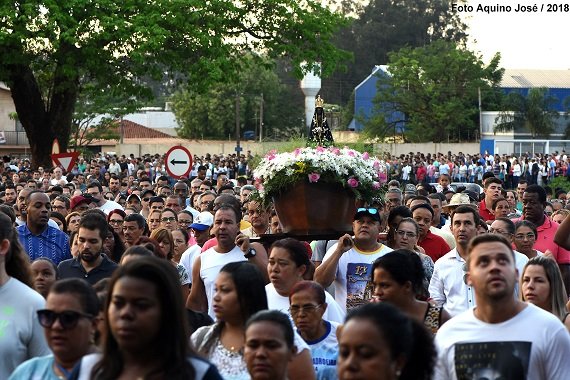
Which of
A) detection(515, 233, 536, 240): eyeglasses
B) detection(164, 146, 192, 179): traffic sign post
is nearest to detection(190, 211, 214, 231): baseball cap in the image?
detection(515, 233, 536, 240): eyeglasses

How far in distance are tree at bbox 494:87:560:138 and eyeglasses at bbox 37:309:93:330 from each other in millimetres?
68296

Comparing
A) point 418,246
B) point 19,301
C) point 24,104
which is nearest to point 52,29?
point 24,104

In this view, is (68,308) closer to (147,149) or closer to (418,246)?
(418,246)

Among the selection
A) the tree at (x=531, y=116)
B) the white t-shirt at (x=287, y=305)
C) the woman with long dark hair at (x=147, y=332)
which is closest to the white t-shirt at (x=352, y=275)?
the white t-shirt at (x=287, y=305)

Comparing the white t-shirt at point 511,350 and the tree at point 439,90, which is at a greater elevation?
the tree at point 439,90

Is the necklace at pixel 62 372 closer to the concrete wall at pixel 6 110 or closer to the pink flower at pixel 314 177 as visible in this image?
the pink flower at pixel 314 177

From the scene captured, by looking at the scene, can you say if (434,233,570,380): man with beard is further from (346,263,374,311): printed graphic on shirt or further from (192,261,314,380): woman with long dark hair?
(346,263,374,311): printed graphic on shirt

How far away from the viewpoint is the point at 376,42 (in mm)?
101750

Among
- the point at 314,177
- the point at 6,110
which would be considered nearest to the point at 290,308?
the point at 314,177

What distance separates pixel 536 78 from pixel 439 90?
15.6m

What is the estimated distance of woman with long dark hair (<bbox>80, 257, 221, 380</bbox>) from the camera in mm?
4570

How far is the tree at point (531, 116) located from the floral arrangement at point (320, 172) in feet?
208

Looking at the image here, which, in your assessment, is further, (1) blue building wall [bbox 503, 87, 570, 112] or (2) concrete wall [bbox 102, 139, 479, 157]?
(1) blue building wall [bbox 503, 87, 570, 112]

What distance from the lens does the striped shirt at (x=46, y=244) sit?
1177 cm
